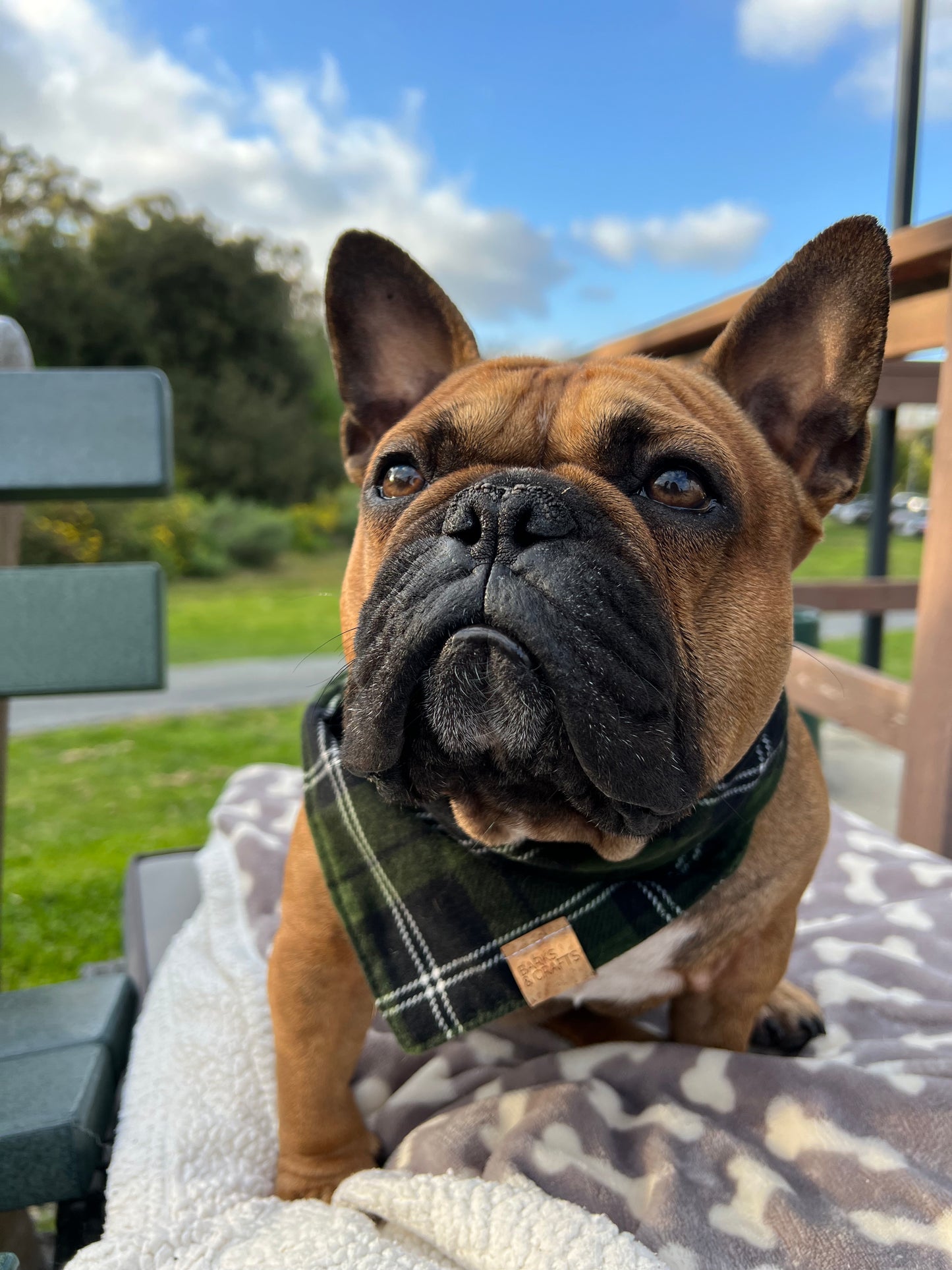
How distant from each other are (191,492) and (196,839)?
972cm

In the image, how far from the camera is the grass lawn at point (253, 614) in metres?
7.28

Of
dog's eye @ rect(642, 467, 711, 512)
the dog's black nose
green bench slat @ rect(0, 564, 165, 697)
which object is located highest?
dog's eye @ rect(642, 467, 711, 512)

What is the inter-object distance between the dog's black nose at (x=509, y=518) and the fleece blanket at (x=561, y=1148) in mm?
690

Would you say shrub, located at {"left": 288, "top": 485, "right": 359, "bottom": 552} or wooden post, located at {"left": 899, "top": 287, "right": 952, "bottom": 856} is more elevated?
shrub, located at {"left": 288, "top": 485, "right": 359, "bottom": 552}

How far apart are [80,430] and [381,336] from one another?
0.46 meters

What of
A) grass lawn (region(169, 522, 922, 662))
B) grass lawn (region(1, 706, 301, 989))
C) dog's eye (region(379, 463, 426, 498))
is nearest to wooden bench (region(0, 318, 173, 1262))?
dog's eye (region(379, 463, 426, 498))

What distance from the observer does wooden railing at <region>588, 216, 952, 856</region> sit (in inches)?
69.5

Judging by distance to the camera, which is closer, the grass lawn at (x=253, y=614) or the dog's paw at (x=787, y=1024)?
the dog's paw at (x=787, y=1024)

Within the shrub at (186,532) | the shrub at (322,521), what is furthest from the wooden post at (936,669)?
the shrub at (322,521)

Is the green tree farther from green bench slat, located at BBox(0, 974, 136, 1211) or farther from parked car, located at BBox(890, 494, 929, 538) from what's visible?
green bench slat, located at BBox(0, 974, 136, 1211)

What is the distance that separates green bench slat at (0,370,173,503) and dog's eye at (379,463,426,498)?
0.41m

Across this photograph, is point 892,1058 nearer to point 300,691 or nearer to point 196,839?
point 196,839

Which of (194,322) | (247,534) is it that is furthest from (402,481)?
(194,322)

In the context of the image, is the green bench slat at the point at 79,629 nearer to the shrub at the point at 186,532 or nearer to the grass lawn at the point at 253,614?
the grass lawn at the point at 253,614
